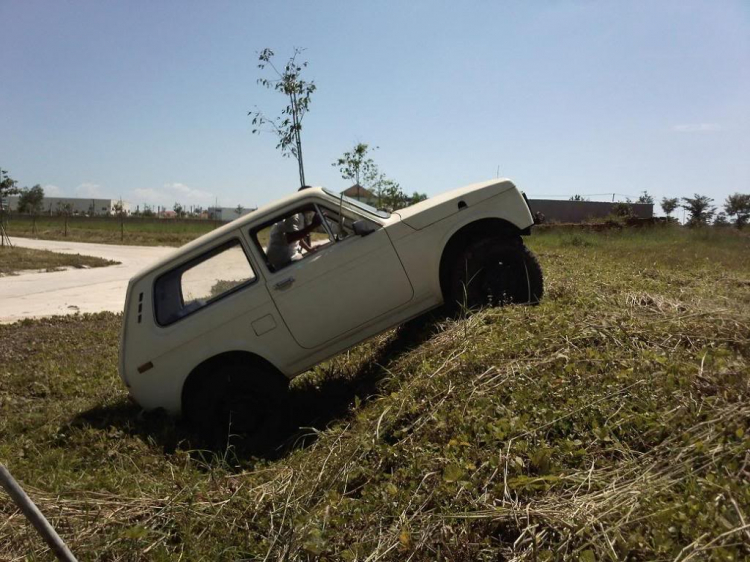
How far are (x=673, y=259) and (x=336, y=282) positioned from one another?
969 cm

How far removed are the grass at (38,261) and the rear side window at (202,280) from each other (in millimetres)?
14094

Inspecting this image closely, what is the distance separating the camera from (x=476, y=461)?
9.68 feet

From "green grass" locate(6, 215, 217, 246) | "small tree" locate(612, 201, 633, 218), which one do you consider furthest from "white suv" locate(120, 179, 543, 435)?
"green grass" locate(6, 215, 217, 246)

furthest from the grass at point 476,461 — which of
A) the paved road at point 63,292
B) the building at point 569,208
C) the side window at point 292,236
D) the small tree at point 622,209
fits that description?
the building at point 569,208

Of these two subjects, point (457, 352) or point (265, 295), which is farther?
point (265, 295)

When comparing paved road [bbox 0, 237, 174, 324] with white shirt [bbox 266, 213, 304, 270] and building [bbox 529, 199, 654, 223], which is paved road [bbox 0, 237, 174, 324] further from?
building [bbox 529, 199, 654, 223]

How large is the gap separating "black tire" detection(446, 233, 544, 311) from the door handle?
1.38m

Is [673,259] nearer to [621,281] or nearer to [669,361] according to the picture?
[621,281]

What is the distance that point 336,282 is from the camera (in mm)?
4891

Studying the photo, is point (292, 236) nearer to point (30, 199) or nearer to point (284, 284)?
point (284, 284)

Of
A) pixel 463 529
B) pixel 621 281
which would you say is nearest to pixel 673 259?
pixel 621 281

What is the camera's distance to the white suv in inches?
191

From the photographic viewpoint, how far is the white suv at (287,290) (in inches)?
191

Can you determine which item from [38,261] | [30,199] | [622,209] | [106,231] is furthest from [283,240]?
[30,199]
